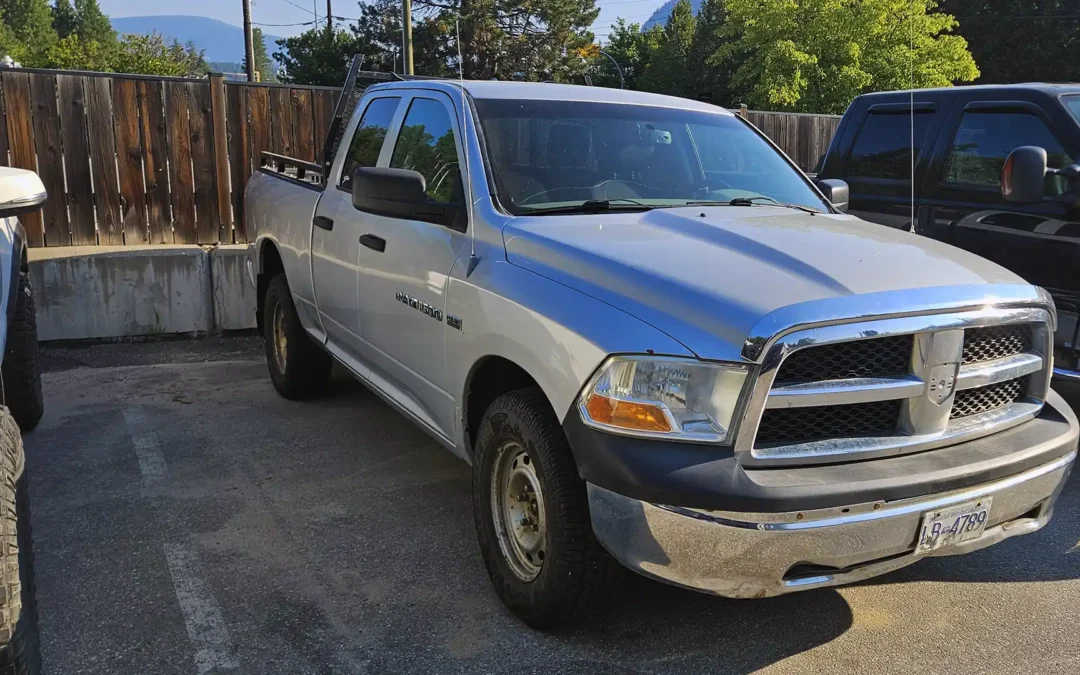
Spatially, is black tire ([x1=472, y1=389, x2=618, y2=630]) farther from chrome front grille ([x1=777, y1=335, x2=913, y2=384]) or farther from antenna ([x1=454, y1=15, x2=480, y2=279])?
chrome front grille ([x1=777, y1=335, x2=913, y2=384])

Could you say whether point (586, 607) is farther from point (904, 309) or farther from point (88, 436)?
point (88, 436)

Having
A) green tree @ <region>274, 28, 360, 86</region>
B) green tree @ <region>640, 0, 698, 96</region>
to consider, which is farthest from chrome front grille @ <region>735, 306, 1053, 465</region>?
green tree @ <region>640, 0, 698, 96</region>

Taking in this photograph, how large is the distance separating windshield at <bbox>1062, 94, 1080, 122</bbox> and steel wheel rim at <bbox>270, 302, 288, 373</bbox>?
4.95m

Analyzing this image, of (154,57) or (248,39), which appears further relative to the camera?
(154,57)

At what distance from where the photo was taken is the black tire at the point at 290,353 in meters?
5.82

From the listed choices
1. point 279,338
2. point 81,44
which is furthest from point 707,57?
point 279,338

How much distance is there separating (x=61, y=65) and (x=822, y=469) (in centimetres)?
5868

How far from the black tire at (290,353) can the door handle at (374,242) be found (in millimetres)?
1442

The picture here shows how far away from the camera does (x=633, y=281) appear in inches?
115

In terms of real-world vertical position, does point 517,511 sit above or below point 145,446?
above

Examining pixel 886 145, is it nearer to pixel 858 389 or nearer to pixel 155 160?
pixel 858 389

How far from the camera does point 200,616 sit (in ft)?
11.1

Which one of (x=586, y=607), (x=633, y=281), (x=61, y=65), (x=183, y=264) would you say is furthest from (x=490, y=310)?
(x=61, y=65)

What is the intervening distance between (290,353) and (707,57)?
5886 cm
